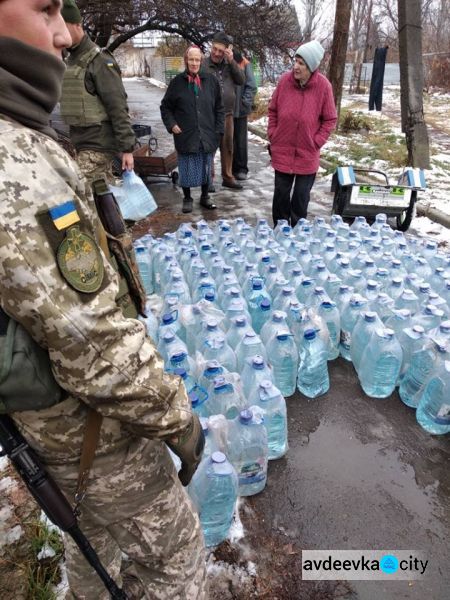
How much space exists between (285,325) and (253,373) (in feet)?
1.85

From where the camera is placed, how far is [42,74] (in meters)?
1.00

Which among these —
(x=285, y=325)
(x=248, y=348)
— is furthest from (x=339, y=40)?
(x=248, y=348)

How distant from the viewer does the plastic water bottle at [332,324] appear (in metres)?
3.24

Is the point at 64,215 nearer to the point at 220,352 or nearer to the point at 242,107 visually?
the point at 220,352

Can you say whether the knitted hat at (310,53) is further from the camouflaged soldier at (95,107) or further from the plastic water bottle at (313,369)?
the plastic water bottle at (313,369)

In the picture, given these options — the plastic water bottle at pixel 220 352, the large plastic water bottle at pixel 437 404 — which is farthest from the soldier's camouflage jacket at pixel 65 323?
the large plastic water bottle at pixel 437 404

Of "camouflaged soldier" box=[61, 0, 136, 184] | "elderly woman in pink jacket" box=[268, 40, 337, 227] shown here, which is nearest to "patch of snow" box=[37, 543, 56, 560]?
"camouflaged soldier" box=[61, 0, 136, 184]

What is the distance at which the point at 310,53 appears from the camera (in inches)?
170

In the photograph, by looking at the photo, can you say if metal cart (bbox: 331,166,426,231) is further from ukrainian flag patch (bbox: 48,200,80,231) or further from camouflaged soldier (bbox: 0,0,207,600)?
ukrainian flag patch (bbox: 48,200,80,231)

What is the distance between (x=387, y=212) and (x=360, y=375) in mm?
3198

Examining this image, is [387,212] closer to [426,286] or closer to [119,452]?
[426,286]

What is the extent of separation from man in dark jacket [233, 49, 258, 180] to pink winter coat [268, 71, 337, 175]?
9.05 feet

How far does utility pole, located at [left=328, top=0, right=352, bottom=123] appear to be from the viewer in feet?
30.7

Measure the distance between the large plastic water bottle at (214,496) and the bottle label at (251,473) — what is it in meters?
0.18
